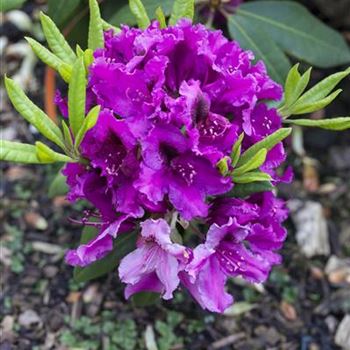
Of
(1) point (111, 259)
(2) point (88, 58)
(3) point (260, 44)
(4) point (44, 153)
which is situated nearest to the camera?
→ (4) point (44, 153)

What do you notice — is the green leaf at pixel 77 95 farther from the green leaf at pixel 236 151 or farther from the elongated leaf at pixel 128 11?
the elongated leaf at pixel 128 11

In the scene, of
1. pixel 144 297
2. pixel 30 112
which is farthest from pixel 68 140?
pixel 144 297

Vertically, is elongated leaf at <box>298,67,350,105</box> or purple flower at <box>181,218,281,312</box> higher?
elongated leaf at <box>298,67,350,105</box>

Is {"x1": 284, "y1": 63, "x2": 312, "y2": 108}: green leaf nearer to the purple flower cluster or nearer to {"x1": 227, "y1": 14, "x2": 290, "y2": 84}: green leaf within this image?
the purple flower cluster

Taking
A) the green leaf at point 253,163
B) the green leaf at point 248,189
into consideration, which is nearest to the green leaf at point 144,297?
the green leaf at point 248,189

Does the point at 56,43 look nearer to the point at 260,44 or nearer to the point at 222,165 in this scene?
the point at 222,165

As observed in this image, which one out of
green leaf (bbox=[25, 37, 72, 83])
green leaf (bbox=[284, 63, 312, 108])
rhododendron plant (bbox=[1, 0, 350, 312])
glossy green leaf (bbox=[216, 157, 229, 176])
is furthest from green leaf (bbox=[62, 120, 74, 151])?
green leaf (bbox=[284, 63, 312, 108])
